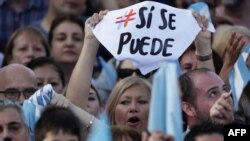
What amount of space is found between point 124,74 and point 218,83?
1917 mm

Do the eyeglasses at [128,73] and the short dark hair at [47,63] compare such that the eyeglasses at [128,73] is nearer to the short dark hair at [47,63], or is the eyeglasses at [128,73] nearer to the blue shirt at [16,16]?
the short dark hair at [47,63]

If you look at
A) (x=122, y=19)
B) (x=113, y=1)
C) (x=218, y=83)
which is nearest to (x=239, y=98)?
(x=218, y=83)

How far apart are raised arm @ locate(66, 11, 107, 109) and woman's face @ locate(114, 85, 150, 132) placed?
299 mm

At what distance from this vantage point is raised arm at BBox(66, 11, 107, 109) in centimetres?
1070

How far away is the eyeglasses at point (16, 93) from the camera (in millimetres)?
10891

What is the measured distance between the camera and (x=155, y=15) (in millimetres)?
10789

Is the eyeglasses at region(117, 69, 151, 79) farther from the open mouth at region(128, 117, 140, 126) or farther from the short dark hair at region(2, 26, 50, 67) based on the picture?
the open mouth at region(128, 117, 140, 126)

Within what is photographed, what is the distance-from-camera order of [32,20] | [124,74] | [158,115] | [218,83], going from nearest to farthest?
[158,115] < [218,83] < [124,74] < [32,20]

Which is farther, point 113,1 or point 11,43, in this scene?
point 113,1

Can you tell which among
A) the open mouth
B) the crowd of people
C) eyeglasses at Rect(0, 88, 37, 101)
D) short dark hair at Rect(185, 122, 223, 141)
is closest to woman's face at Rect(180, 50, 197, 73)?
the crowd of people

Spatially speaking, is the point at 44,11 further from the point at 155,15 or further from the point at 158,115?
the point at 158,115

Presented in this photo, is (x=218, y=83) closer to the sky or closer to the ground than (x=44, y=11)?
closer to the ground

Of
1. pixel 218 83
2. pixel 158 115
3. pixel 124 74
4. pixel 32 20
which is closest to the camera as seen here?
pixel 158 115

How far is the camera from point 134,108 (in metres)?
10.7
